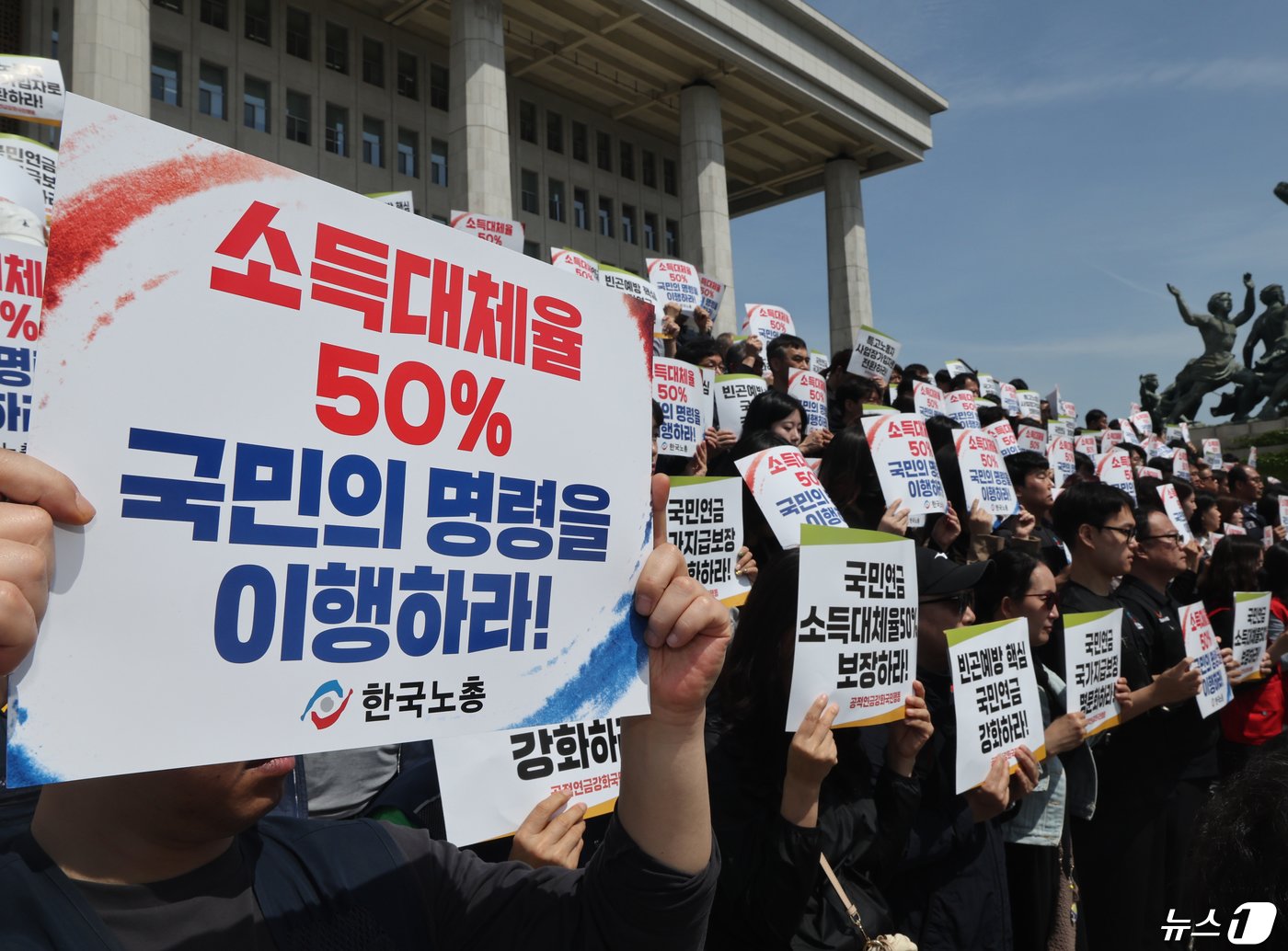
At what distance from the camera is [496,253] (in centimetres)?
150

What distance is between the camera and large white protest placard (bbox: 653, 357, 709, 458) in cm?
654

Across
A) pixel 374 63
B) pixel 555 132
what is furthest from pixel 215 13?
pixel 555 132

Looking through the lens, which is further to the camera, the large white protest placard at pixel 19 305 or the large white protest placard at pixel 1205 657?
the large white protest placard at pixel 1205 657

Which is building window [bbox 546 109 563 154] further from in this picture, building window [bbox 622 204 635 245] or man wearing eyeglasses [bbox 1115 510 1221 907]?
man wearing eyeglasses [bbox 1115 510 1221 907]

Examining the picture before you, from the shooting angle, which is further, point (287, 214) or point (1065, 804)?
point (1065, 804)

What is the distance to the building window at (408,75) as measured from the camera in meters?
33.4

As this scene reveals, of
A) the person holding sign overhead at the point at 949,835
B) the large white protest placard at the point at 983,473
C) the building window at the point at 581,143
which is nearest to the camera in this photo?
the person holding sign overhead at the point at 949,835

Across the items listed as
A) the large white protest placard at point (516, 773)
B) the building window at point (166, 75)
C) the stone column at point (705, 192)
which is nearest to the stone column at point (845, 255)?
the stone column at point (705, 192)

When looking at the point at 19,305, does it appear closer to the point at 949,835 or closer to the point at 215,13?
the point at 949,835

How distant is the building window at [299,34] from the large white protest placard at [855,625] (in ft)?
108

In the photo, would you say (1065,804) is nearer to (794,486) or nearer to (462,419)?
(794,486)

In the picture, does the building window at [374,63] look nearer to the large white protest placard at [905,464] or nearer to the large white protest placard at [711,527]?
the large white protest placard at [905,464]

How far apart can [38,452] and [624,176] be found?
41.5 m

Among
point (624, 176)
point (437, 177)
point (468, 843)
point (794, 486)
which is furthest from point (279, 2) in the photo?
point (468, 843)
